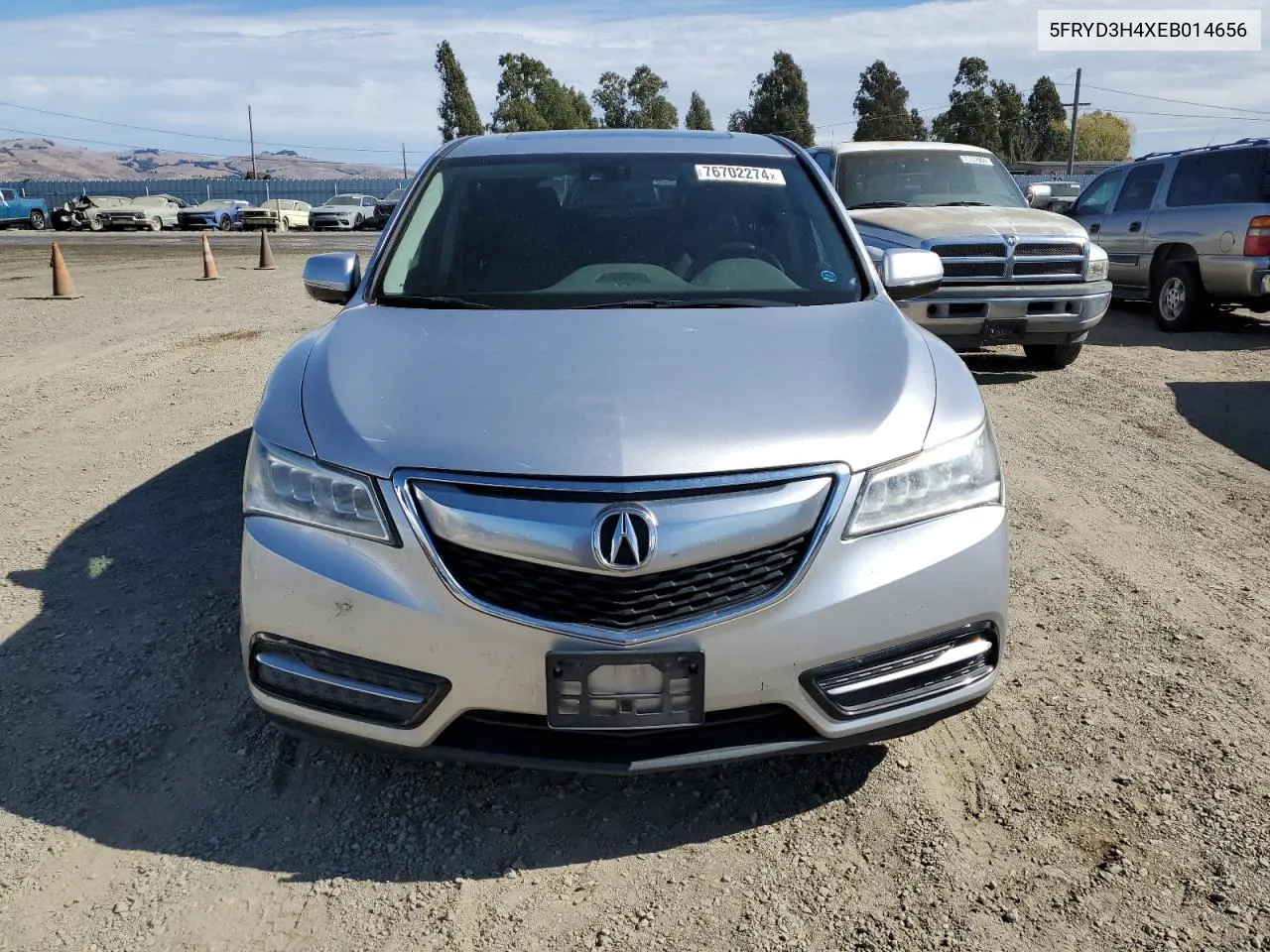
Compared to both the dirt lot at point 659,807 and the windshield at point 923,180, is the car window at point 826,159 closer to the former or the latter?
the windshield at point 923,180

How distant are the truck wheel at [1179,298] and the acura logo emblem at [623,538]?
395 inches

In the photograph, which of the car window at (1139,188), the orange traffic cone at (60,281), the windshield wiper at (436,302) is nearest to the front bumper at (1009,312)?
the car window at (1139,188)

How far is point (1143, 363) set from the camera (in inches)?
358

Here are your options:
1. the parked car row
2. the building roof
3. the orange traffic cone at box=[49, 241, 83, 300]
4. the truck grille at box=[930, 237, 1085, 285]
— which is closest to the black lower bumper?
the building roof

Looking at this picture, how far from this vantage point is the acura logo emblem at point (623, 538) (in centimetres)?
226

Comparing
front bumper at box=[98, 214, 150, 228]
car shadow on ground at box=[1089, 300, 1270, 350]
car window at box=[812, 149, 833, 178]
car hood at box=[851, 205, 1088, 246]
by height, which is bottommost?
front bumper at box=[98, 214, 150, 228]

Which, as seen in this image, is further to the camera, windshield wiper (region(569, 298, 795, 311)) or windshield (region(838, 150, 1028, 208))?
windshield (region(838, 150, 1028, 208))

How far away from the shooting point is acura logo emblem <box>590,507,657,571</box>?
2.26 m

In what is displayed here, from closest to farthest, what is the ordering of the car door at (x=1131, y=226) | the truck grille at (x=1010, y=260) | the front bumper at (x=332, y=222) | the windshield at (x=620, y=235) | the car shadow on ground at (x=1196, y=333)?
the windshield at (x=620, y=235) < the truck grille at (x=1010, y=260) < the car shadow on ground at (x=1196, y=333) < the car door at (x=1131, y=226) < the front bumper at (x=332, y=222)

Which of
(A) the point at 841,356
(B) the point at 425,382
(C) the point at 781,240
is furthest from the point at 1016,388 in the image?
(B) the point at 425,382

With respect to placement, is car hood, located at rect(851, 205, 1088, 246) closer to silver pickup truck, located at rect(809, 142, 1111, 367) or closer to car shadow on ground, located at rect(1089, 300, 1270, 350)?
silver pickup truck, located at rect(809, 142, 1111, 367)

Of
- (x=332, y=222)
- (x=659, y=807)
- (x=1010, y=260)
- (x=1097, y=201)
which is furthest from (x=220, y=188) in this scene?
(x=659, y=807)

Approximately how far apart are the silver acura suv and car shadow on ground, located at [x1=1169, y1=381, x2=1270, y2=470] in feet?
14.3

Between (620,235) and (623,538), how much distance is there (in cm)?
173
